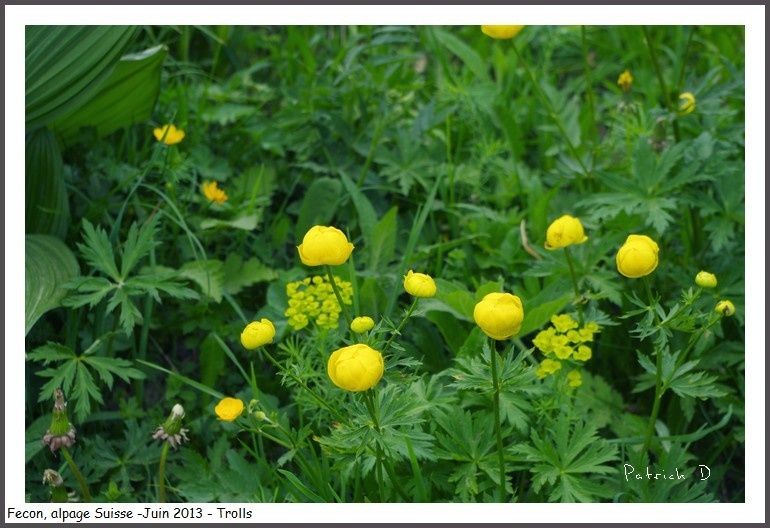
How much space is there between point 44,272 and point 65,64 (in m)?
0.51

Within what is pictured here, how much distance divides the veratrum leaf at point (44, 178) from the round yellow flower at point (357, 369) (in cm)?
112

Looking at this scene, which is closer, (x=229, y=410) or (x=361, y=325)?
(x=361, y=325)

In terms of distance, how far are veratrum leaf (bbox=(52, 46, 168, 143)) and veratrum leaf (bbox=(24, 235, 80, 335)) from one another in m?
0.35

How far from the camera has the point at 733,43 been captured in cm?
287

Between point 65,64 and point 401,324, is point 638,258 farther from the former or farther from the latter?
point 65,64

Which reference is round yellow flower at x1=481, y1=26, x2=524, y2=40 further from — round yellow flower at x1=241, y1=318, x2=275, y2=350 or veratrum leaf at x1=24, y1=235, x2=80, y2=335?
veratrum leaf at x1=24, y1=235, x2=80, y2=335

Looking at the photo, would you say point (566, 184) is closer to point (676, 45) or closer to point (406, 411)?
point (676, 45)

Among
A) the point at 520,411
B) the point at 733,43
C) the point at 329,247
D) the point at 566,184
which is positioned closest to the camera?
the point at 329,247

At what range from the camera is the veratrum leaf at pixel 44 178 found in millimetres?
2205

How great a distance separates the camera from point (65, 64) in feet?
7.10

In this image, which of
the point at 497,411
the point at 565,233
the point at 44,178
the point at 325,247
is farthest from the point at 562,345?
the point at 44,178

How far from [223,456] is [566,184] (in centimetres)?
128

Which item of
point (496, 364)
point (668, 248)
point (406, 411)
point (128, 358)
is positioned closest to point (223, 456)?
point (128, 358)

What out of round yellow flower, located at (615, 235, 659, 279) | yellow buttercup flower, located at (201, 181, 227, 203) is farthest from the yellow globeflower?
round yellow flower, located at (615, 235, 659, 279)
